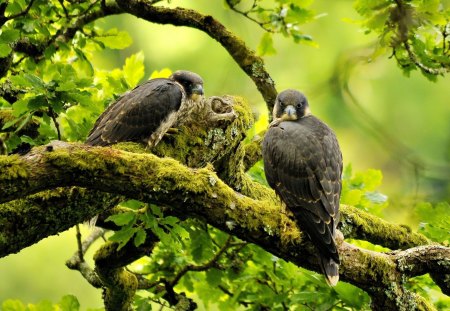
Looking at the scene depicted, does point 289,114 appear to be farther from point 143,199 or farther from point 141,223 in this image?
point 143,199

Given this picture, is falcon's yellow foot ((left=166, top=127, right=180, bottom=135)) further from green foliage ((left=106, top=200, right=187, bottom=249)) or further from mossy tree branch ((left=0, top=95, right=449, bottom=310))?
mossy tree branch ((left=0, top=95, right=449, bottom=310))

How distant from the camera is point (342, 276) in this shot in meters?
3.87

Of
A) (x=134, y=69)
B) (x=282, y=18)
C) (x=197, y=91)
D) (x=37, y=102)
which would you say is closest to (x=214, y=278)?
(x=197, y=91)

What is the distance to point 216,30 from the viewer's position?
595 centimetres

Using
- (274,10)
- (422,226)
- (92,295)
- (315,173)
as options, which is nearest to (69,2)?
(274,10)

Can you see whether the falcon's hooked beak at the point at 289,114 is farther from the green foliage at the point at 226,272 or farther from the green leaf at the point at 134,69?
the green leaf at the point at 134,69

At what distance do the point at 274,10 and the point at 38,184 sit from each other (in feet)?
10.8

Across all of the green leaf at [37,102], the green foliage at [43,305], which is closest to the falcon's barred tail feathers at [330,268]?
the green leaf at [37,102]

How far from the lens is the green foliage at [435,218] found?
3.42m

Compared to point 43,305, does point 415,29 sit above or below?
above

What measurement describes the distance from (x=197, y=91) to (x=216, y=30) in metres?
0.52

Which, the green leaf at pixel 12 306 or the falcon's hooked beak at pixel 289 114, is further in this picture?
the falcon's hooked beak at pixel 289 114

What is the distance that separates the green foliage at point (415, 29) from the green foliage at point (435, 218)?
41.1 inches

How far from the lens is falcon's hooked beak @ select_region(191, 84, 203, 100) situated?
5781 mm
